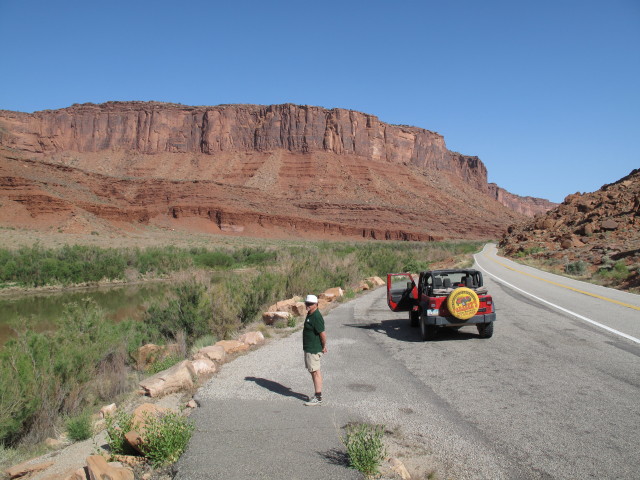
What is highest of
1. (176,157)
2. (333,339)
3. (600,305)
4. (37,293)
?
(176,157)

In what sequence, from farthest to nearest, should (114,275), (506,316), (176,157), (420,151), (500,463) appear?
(420,151) → (176,157) → (114,275) → (506,316) → (500,463)

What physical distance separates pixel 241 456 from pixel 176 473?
0.56m

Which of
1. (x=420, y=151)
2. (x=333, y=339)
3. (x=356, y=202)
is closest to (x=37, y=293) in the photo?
(x=333, y=339)

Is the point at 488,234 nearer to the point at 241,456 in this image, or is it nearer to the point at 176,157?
the point at 176,157

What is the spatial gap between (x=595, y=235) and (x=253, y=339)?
3186 centimetres

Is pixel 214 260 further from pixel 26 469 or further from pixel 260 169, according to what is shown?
pixel 260 169

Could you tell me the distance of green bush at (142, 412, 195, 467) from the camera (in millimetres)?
4230

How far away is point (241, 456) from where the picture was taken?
4164 millimetres

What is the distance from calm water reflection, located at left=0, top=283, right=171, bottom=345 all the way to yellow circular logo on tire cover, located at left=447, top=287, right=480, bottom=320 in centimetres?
1118

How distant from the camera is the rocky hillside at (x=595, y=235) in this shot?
22.4m

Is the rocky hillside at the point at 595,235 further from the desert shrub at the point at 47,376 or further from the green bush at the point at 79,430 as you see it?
the green bush at the point at 79,430

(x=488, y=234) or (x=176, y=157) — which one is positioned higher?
(x=176, y=157)

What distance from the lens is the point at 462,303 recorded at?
8.48 m

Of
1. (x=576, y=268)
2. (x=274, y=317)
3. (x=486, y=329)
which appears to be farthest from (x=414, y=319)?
(x=576, y=268)
